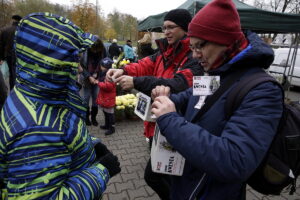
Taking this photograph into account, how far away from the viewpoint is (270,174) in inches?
45.4

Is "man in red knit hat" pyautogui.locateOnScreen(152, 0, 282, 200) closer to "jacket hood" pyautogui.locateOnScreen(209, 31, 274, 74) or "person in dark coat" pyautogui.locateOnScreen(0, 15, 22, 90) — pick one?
"jacket hood" pyautogui.locateOnScreen(209, 31, 274, 74)

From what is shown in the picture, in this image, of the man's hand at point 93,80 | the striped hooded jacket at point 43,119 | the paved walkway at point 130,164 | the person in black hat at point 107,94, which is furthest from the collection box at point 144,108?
the man's hand at point 93,80

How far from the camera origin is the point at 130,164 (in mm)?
3689

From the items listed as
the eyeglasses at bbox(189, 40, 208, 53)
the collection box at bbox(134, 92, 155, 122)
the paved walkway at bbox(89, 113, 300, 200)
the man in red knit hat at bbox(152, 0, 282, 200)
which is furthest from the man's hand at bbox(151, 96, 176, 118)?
the paved walkway at bbox(89, 113, 300, 200)

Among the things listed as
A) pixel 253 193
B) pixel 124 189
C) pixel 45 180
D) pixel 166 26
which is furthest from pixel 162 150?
pixel 253 193

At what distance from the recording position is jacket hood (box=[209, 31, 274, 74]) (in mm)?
1105

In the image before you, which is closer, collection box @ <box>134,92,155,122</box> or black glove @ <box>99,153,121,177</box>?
black glove @ <box>99,153,121,177</box>

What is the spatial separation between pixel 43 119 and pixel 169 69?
1.46m

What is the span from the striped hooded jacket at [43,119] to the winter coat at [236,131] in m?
0.50

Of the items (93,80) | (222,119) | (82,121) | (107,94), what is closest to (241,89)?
(222,119)

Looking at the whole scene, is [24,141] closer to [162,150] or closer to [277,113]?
[162,150]

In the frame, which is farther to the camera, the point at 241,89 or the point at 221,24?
the point at 221,24

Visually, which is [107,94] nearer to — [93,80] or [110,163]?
[93,80]

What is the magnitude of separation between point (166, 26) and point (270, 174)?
5.34ft
